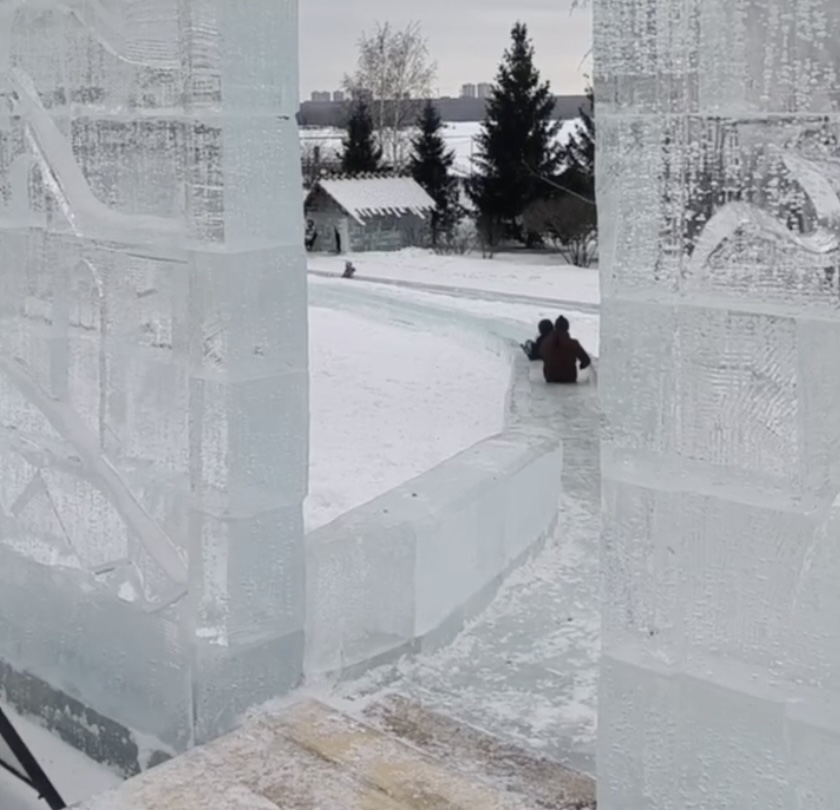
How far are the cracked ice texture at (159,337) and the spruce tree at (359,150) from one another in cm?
2332

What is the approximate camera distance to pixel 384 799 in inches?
84.5

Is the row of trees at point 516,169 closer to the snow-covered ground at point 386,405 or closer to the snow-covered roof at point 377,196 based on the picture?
the snow-covered roof at point 377,196

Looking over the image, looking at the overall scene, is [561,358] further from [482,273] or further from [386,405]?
[482,273]

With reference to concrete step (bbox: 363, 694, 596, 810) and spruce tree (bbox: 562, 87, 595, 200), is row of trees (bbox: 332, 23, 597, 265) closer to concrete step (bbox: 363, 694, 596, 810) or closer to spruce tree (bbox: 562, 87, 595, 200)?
spruce tree (bbox: 562, 87, 595, 200)

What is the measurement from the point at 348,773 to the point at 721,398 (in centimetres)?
100

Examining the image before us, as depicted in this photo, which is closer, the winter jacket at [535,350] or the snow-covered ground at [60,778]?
the snow-covered ground at [60,778]

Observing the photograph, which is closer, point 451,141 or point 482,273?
point 482,273

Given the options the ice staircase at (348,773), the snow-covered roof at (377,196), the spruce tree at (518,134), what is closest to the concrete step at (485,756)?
the ice staircase at (348,773)

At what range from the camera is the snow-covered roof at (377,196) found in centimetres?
2239

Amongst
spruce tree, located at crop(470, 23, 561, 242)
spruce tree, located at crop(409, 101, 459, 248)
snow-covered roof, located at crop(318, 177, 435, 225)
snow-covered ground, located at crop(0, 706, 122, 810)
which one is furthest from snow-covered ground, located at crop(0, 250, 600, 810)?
spruce tree, located at crop(409, 101, 459, 248)

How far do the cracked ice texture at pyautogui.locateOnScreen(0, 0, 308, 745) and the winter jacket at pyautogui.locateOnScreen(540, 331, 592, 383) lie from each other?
17.2 feet

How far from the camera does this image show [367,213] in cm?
2236

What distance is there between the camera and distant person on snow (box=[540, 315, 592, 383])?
7.77 m

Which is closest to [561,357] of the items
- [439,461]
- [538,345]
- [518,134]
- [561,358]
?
[561,358]
